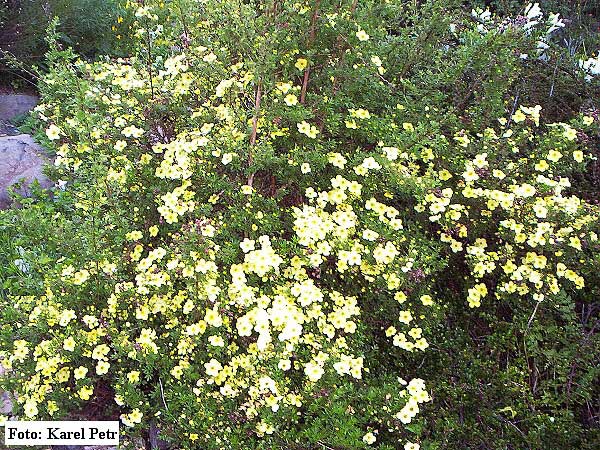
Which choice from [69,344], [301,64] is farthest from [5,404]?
[301,64]

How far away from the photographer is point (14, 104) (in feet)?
16.6

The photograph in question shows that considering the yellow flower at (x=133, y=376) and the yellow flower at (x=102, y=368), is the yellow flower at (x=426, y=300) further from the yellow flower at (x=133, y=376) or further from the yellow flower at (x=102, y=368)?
the yellow flower at (x=102, y=368)

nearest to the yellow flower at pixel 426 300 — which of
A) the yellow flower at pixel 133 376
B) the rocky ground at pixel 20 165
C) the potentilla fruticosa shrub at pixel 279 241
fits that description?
the potentilla fruticosa shrub at pixel 279 241

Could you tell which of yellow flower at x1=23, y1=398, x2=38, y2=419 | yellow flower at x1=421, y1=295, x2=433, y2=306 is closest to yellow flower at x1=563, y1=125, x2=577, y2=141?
yellow flower at x1=421, y1=295, x2=433, y2=306

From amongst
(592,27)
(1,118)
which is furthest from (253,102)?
(1,118)

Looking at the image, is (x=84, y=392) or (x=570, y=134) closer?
(x=84, y=392)

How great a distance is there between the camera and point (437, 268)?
214cm

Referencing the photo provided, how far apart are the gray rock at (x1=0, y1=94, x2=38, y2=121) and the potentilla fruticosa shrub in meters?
2.63

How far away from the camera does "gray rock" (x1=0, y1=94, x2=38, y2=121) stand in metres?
4.98

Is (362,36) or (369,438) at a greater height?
(362,36)

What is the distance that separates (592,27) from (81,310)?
3.90m

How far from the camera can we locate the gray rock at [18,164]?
380 cm

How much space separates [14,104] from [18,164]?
4.67 feet

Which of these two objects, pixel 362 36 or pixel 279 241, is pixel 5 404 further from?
pixel 362 36
